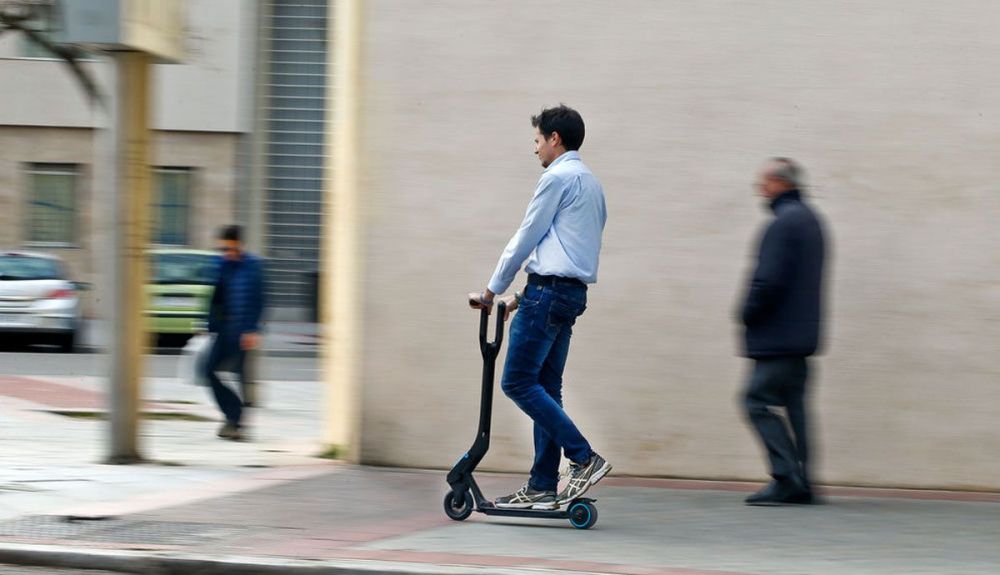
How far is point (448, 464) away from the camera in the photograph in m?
8.36

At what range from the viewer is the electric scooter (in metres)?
6.48

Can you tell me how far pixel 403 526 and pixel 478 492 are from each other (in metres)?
0.37

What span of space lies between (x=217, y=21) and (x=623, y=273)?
835 inches

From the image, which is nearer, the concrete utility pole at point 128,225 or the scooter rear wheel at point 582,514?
the scooter rear wheel at point 582,514

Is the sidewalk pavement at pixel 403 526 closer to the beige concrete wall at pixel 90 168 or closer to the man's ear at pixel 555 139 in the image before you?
the man's ear at pixel 555 139

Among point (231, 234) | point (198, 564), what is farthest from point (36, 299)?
point (198, 564)

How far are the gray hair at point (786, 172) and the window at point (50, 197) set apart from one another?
921 inches

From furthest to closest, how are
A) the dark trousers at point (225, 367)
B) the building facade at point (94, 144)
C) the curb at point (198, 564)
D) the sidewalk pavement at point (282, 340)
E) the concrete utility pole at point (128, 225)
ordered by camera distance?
the building facade at point (94, 144), the sidewalk pavement at point (282, 340), the dark trousers at point (225, 367), the concrete utility pole at point (128, 225), the curb at point (198, 564)

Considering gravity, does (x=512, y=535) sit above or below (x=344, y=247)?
below

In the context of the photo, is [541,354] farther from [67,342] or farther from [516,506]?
[67,342]

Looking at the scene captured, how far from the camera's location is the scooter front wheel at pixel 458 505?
21.6 feet

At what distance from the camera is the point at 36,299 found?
19031 millimetres

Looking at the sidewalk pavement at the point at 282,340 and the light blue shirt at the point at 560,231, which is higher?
the light blue shirt at the point at 560,231

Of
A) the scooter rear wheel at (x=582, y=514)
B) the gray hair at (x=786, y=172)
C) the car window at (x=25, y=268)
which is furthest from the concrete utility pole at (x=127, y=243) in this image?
the car window at (x=25, y=268)
